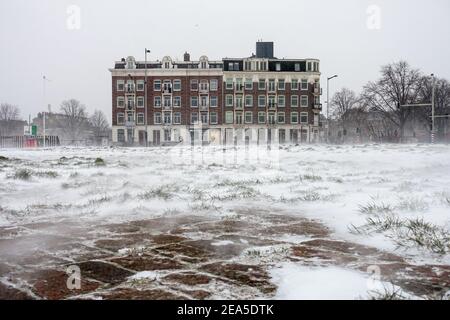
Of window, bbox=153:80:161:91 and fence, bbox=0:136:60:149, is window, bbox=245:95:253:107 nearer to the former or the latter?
window, bbox=153:80:161:91

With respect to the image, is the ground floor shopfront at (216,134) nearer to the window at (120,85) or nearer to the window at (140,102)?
the window at (140,102)

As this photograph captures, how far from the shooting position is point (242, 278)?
236 centimetres

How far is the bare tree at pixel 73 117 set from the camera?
299ft

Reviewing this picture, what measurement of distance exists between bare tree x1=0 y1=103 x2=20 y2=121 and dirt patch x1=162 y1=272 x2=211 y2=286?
102 metres

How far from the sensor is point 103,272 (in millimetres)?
2510

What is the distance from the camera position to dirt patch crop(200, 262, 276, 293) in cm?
224

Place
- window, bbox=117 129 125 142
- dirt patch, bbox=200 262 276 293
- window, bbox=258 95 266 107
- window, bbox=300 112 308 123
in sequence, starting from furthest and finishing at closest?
window, bbox=258 95 266 107 < window, bbox=300 112 308 123 < window, bbox=117 129 125 142 < dirt patch, bbox=200 262 276 293

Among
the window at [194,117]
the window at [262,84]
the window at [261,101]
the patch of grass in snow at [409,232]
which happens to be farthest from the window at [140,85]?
the patch of grass in snow at [409,232]

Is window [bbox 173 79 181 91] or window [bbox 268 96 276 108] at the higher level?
window [bbox 173 79 181 91]

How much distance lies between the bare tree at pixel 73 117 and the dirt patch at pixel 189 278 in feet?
311

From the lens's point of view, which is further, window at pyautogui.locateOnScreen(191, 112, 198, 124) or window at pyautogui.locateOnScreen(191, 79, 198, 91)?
window at pyautogui.locateOnScreen(191, 112, 198, 124)

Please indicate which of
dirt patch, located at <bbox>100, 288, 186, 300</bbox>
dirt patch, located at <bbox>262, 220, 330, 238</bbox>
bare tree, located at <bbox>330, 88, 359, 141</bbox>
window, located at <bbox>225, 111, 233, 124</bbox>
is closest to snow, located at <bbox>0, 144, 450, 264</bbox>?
dirt patch, located at <bbox>262, 220, 330, 238</bbox>

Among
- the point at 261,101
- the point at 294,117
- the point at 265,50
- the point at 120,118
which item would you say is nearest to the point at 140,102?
Answer: the point at 120,118
